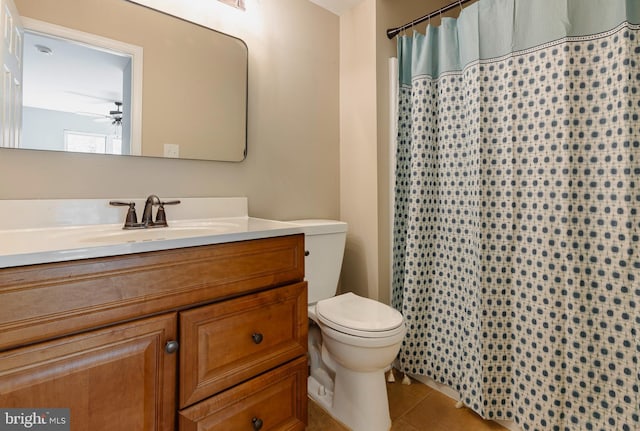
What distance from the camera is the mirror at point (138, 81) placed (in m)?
1.20

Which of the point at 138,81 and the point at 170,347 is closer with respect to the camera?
the point at 170,347

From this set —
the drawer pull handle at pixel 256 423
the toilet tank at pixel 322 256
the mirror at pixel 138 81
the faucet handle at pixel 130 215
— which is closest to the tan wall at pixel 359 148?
the toilet tank at pixel 322 256

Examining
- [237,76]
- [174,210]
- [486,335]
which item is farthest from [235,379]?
[237,76]

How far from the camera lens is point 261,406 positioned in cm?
113

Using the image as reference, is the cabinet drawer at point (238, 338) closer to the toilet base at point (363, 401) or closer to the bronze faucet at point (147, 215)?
the toilet base at point (363, 401)

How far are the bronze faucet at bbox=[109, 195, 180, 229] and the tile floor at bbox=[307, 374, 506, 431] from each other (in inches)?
45.4

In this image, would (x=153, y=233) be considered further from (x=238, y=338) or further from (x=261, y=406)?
(x=261, y=406)

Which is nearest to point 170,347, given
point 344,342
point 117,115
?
point 344,342

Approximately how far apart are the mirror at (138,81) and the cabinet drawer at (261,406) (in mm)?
1024

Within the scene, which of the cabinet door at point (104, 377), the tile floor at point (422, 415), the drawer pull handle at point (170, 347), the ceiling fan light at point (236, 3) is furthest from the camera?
the ceiling fan light at point (236, 3)

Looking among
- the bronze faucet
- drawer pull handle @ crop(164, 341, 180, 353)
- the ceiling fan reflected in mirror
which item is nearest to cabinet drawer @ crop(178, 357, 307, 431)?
drawer pull handle @ crop(164, 341, 180, 353)

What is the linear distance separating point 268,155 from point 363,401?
130 cm

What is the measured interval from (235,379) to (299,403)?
33 centimetres

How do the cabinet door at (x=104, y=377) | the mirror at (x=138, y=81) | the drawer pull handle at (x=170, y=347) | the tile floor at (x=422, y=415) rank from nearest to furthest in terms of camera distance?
the cabinet door at (x=104, y=377), the drawer pull handle at (x=170, y=347), the mirror at (x=138, y=81), the tile floor at (x=422, y=415)
